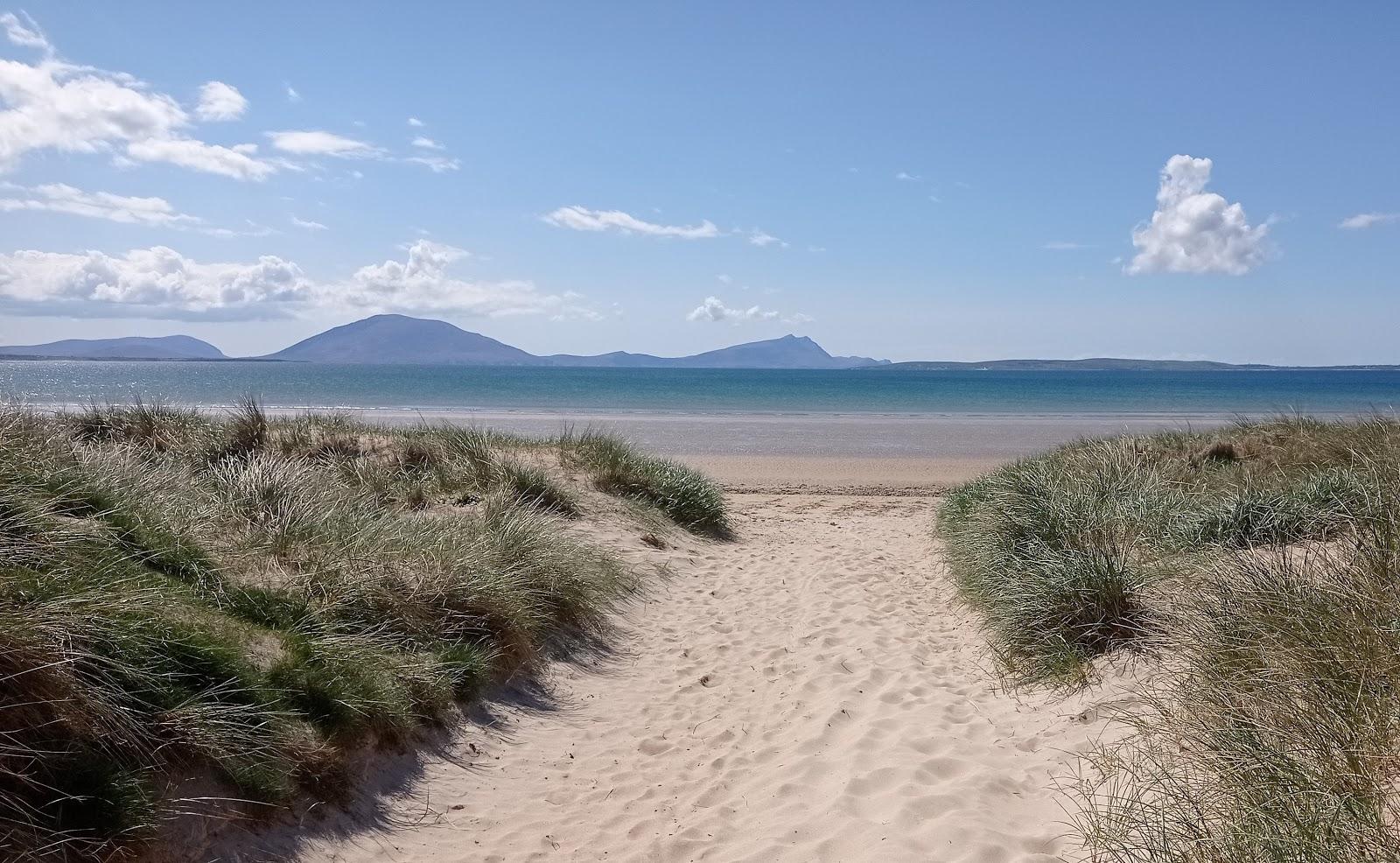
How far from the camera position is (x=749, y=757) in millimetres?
5168

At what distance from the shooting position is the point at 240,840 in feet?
11.6

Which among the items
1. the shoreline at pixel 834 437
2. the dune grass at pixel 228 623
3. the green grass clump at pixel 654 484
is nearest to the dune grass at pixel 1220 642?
the dune grass at pixel 228 623

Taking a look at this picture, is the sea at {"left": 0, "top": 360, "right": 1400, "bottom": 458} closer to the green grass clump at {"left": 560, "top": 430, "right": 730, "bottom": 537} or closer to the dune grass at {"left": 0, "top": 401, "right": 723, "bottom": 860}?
the dune grass at {"left": 0, "top": 401, "right": 723, "bottom": 860}

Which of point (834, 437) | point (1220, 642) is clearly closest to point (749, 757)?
point (1220, 642)

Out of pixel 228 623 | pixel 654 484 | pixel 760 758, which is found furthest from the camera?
pixel 654 484

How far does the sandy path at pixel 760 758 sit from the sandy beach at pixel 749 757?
14mm

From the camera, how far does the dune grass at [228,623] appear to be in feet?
10.5

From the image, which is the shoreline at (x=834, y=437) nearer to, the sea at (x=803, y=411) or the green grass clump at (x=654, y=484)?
the sea at (x=803, y=411)

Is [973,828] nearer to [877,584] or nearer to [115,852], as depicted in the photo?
[115,852]

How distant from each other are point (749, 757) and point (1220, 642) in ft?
8.50

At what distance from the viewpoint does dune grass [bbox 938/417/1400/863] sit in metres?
2.88

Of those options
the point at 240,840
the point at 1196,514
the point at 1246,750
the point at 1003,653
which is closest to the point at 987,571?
the point at 1003,653

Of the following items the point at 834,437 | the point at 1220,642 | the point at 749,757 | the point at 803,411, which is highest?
the point at 803,411

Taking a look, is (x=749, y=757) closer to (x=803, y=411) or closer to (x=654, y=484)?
(x=654, y=484)
